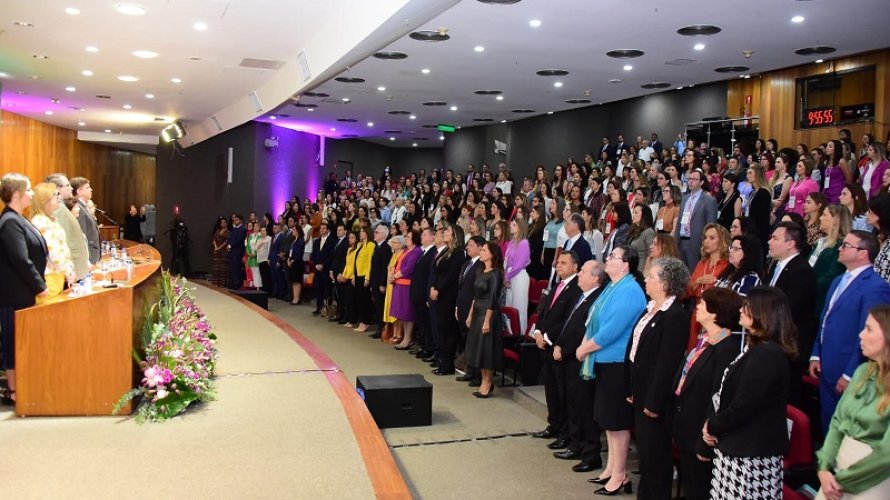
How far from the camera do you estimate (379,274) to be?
→ 1066 centimetres

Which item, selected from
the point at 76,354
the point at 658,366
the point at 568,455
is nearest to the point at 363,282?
the point at 568,455

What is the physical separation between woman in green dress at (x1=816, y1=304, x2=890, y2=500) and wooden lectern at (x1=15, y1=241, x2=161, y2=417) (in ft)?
13.1

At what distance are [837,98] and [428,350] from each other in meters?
8.76

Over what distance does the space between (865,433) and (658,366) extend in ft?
4.06

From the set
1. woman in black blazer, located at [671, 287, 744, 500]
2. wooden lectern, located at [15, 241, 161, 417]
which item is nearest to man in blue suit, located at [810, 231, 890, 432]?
woman in black blazer, located at [671, 287, 744, 500]

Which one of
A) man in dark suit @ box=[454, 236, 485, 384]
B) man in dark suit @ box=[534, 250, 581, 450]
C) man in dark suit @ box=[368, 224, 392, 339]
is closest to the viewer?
man in dark suit @ box=[534, 250, 581, 450]

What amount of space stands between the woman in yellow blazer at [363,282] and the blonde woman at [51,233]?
19.4 feet

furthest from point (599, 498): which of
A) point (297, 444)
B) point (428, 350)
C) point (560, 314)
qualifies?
point (428, 350)

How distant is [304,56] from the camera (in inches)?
365

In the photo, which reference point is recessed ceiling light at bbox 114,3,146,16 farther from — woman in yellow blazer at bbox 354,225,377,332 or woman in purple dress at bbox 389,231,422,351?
woman in yellow blazer at bbox 354,225,377,332

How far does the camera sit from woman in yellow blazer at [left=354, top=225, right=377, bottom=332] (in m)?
11.4

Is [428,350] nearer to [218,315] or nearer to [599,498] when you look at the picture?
[218,315]

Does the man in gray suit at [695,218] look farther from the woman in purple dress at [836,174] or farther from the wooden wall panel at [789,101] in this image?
the wooden wall panel at [789,101]

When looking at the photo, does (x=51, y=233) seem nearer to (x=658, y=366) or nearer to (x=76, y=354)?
(x=76, y=354)
